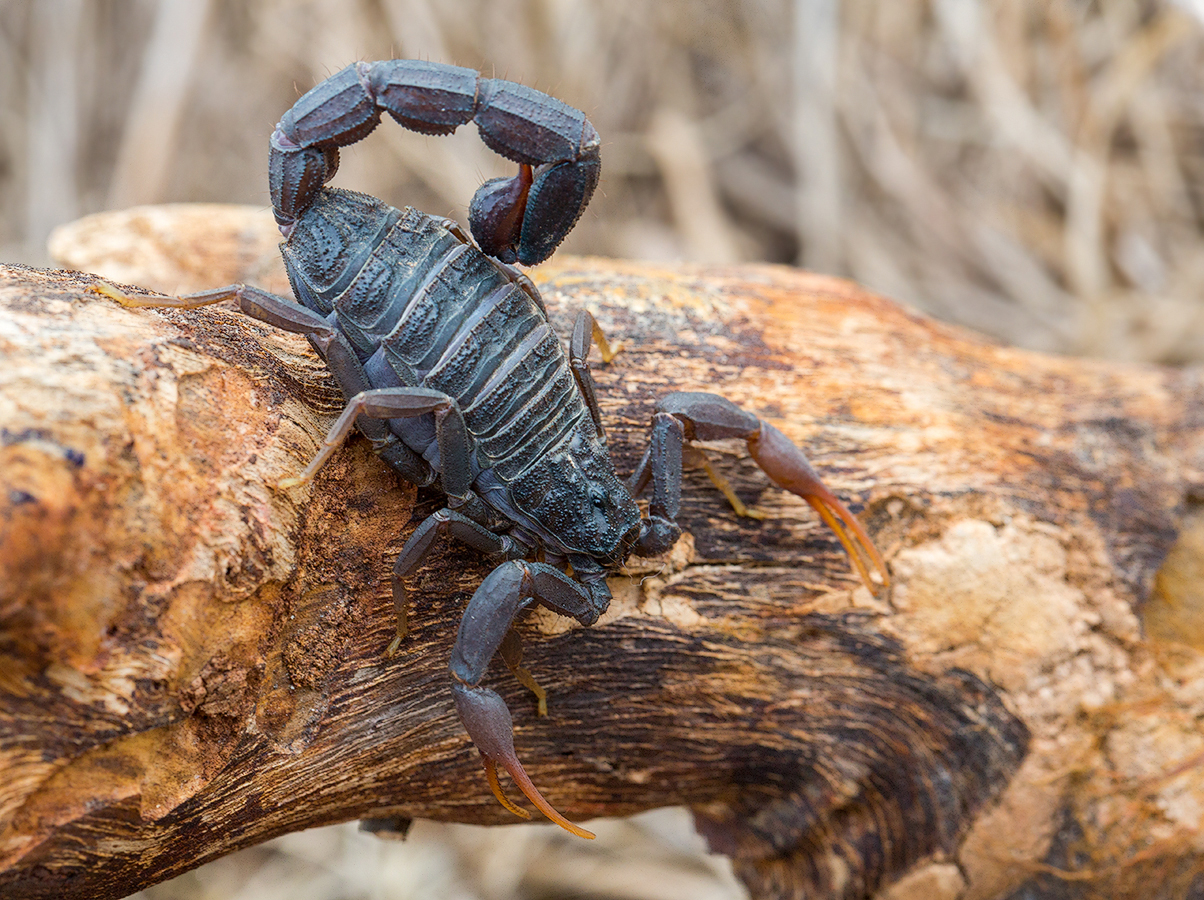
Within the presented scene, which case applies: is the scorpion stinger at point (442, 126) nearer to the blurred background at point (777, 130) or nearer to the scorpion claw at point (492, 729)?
the scorpion claw at point (492, 729)

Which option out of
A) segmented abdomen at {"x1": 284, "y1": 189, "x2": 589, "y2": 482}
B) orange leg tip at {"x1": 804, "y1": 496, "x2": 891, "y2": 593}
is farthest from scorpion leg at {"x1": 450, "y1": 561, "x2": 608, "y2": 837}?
orange leg tip at {"x1": 804, "y1": 496, "x2": 891, "y2": 593}

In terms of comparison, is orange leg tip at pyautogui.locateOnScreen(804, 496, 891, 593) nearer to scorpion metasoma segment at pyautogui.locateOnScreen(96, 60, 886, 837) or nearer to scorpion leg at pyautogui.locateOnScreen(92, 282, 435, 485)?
scorpion metasoma segment at pyautogui.locateOnScreen(96, 60, 886, 837)

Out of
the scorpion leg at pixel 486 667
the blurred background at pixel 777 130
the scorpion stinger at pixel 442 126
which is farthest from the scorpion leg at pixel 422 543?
the blurred background at pixel 777 130

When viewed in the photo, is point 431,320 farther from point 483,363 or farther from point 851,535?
point 851,535

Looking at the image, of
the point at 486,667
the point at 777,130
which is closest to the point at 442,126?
the point at 486,667

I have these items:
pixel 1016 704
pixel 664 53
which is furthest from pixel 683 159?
pixel 1016 704

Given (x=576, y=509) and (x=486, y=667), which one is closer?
(x=486, y=667)
